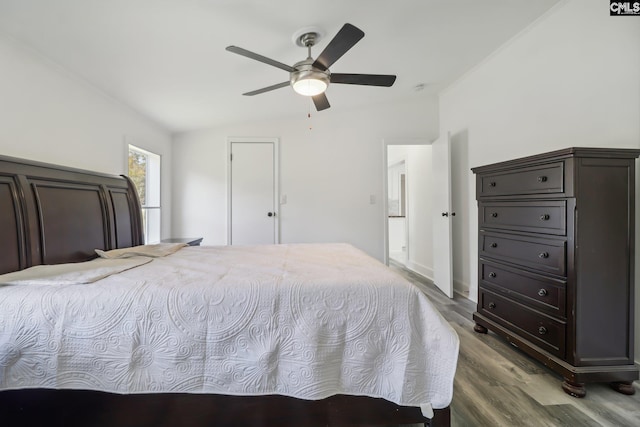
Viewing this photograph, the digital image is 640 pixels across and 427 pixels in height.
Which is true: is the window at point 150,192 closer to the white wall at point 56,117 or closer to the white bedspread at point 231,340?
the white wall at point 56,117

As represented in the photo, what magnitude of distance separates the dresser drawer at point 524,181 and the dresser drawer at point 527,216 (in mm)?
82

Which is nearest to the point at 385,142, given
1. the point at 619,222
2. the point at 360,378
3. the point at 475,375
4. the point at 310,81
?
the point at 310,81

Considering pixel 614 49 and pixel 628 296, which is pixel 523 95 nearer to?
pixel 614 49

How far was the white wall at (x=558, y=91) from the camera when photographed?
1.74m

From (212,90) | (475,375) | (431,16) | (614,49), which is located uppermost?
(431,16)

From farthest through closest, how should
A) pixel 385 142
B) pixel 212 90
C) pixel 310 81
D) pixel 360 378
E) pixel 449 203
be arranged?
pixel 385 142 < pixel 449 203 < pixel 212 90 < pixel 310 81 < pixel 360 378

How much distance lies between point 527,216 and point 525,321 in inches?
29.0

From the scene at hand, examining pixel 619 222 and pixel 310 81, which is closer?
pixel 619 222

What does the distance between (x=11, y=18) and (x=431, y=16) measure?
107 inches

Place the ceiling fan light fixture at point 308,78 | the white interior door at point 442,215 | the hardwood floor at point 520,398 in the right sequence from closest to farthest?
the hardwood floor at point 520,398 → the ceiling fan light fixture at point 308,78 → the white interior door at point 442,215

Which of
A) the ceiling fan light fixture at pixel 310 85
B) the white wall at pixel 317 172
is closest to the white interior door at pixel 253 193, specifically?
the white wall at pixel 317 172

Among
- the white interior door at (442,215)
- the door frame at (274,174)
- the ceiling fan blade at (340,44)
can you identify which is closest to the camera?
the ceiling fan blade at (340,44)

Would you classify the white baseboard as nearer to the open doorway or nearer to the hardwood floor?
the open doorway

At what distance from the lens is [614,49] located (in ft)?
5.80
